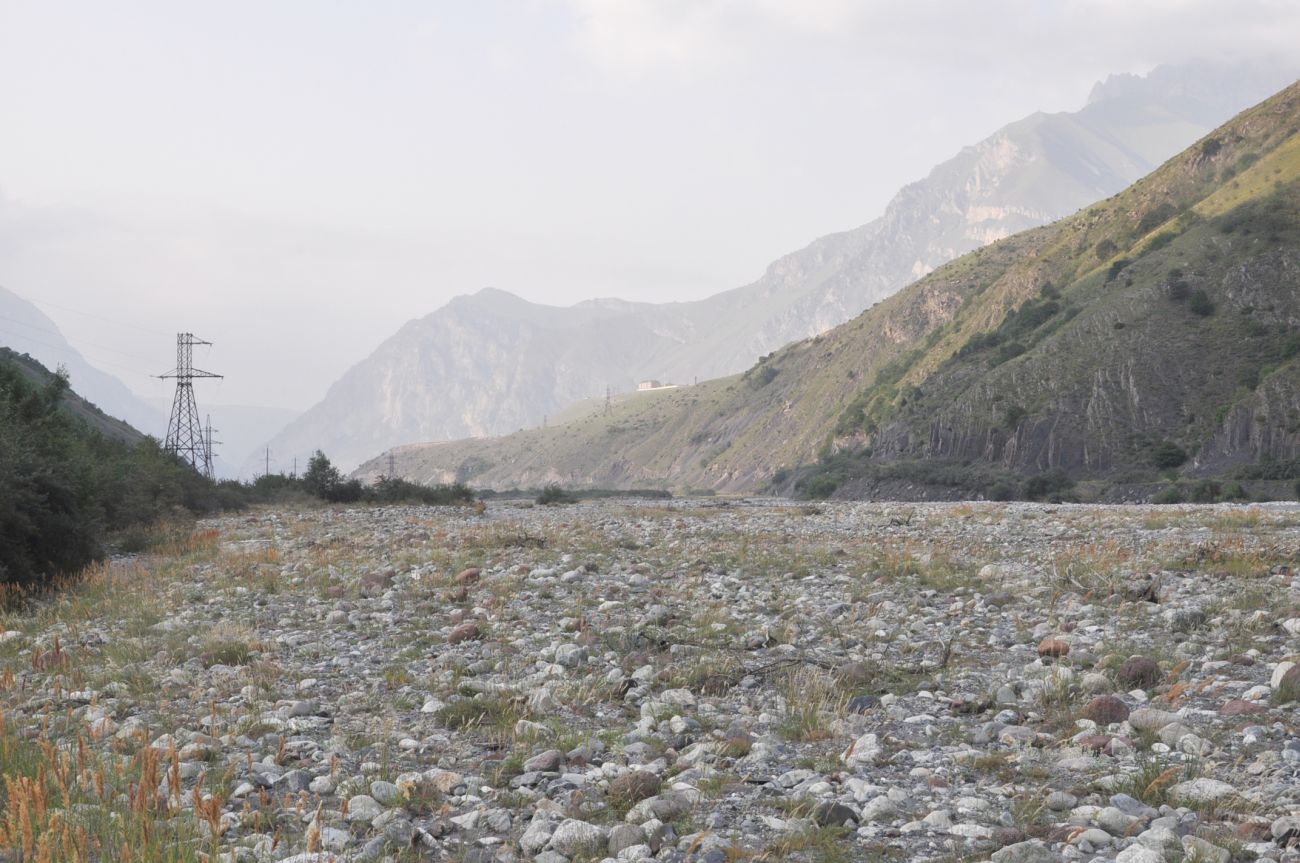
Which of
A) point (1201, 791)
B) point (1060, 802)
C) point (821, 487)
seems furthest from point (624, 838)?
point (821, 487)

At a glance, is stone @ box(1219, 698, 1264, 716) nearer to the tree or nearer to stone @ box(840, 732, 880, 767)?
stone @ box(840, 732, 880, 767)

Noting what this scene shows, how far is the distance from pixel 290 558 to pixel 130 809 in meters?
16.2

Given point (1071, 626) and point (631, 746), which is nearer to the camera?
point (631, 746)

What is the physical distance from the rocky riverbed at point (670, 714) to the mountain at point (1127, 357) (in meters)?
49.5

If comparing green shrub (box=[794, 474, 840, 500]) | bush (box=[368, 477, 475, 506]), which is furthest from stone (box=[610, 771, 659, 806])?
green shrub (box=[794, 474, 840, 500])

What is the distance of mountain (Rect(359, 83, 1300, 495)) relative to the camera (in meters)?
60.9

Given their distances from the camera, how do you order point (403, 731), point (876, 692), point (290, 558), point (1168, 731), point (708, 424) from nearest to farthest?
point (1168, 731) → point (403, 731) → point (876, 692) → point (290, 558) → point (708, 424)

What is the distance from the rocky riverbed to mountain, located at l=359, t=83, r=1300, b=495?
49513 millimetres

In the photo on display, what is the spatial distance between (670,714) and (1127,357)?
229 feet

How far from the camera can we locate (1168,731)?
6727mm

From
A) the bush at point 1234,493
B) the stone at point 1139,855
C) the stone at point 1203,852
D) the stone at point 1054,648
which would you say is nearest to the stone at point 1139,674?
the stone at point 1054,648

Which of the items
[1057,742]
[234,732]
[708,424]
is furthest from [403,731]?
[708,424]

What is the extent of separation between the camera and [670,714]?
817cm

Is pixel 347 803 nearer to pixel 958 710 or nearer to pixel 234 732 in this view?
pixel 234 732
